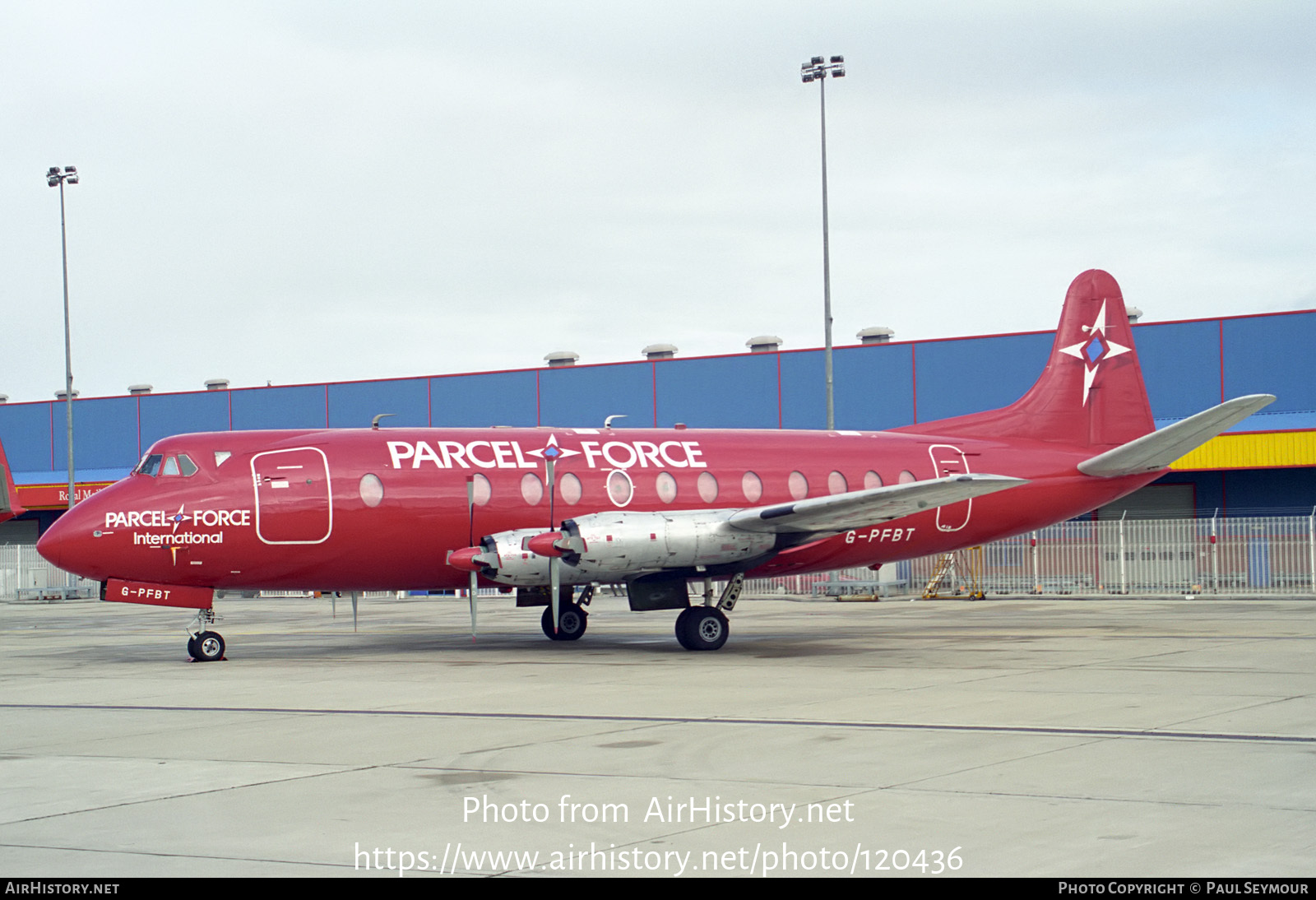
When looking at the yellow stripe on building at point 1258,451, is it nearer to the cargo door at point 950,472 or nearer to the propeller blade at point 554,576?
the cargo door at point 950,472

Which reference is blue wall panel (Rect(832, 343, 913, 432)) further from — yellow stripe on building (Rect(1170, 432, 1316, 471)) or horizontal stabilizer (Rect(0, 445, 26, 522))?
horizontal stabilizer (Rect(0, 445, 26, 522))

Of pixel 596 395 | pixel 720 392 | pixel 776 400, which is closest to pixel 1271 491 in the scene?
pixel 776 400

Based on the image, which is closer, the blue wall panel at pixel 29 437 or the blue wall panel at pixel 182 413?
the blue wall panel at pixel 182 413

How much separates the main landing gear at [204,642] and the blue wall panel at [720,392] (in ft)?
98.7

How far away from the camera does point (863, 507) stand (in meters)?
20.0

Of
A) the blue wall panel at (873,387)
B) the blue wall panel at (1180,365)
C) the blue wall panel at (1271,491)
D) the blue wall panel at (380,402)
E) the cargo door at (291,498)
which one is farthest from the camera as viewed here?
the blue wall panel at (380,402)

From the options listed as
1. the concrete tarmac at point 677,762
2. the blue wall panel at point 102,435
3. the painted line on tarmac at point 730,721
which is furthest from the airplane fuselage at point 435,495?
the blue wall panel at point 102,435

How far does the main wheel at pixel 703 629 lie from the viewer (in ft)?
68.9

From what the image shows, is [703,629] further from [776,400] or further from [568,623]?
[776,400]

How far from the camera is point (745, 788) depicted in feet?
29.6

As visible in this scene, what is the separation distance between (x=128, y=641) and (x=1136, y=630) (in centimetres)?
2077

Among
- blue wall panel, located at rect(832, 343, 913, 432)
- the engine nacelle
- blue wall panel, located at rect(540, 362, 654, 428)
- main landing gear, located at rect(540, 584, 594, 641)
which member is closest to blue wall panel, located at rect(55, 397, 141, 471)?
blue wall panel, located at rect(540, 362, 654, 428)

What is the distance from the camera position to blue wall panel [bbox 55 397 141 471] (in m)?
60.1
